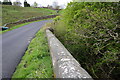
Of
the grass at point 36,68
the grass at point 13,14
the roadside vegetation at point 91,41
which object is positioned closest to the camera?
the roadside vegetation at point 91,41

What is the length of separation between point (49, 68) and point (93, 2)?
3.36 meters

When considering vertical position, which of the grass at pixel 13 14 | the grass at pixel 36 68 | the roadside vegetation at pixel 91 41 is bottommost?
the grass at pixel 36 68

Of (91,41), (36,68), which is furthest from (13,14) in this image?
(91,41)

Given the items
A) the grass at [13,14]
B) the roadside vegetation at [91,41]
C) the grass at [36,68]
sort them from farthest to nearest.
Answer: the grass at [13,14], the grass at [36,68], the roadside vegetation at [91,41]

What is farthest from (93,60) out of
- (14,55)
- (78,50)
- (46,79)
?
(14,55)

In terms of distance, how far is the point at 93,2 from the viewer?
510 cm

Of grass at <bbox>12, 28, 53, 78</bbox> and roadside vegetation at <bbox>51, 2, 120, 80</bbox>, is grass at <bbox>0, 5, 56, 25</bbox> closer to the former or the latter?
grass at <bbox>12, 28, 53, 78</bbox>

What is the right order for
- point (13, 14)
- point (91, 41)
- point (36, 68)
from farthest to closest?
point (13, 14) < point (91, 41) < point (36, 68)

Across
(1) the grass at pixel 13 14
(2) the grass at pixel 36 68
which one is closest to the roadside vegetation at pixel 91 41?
(2) the grass at pixel 36 68

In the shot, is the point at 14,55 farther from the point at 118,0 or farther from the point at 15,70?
the point at 118,0

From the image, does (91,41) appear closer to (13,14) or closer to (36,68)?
(36,68)

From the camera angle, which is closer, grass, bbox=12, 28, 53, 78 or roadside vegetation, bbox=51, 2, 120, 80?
roadside vegetation, bbox=51, 2, 120, 80

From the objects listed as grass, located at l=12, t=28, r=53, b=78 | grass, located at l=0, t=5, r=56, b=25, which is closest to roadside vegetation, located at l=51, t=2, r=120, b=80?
grass, located at l=12, t=28, r=53, b=78

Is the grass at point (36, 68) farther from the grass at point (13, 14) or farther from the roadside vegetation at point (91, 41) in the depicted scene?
the grass at point (13, 14)
